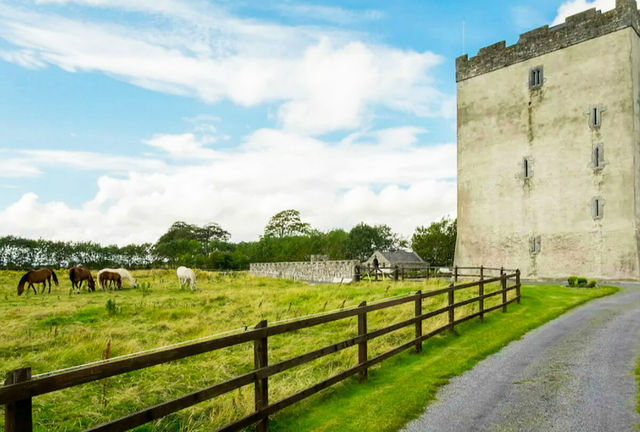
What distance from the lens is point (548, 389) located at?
756cm

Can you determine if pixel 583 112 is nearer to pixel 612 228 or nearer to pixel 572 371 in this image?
pixel 612 228

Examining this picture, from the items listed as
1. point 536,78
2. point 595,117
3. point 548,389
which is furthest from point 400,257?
point 548,389

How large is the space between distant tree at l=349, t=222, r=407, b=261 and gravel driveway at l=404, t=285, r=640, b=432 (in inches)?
2946

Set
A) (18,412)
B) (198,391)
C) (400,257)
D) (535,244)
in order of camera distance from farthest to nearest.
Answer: (400,257), (535,244), (198,391), (18,412)

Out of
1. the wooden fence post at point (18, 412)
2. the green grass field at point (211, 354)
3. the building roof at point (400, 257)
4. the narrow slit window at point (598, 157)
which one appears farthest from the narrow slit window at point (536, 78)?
the wooden fence post at point (18, 412)

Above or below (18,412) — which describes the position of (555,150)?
above

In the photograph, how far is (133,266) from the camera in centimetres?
7838

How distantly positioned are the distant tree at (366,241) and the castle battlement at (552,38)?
48592 millimetres

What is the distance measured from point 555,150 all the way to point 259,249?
62457mm

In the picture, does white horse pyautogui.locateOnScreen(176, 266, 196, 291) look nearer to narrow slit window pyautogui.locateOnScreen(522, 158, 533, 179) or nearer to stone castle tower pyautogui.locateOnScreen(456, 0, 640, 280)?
stone castle tower pyautogui.locateOnScreen(456, 0, 640, 280)

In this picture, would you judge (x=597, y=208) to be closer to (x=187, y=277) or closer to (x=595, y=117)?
(x=595, y=117)

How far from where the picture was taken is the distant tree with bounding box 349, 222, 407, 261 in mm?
87188

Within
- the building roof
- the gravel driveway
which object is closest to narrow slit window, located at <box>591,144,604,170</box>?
the gravel driveway

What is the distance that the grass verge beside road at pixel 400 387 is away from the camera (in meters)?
6.17
